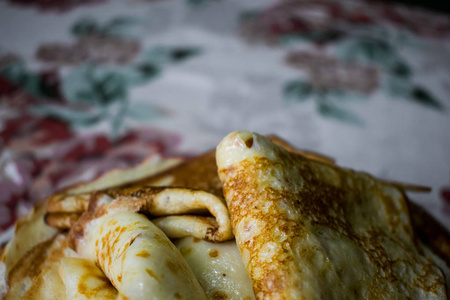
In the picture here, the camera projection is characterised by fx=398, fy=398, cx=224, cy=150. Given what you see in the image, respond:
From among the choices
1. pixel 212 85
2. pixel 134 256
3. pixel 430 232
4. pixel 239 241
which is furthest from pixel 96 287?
pixel 212 85

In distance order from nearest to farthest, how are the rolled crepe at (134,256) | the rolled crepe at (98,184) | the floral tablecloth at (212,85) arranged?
1. the rolled crepe at (134,256)
2. the rolled crepe at (98,184)
3. the floral tablecloth at (212,85)

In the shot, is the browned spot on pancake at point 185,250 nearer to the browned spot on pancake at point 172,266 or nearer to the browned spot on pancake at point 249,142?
the browned spot on pancake at point 172,266

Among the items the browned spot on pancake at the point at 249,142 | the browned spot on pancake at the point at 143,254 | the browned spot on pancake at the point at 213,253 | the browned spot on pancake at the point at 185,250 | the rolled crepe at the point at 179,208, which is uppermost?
the browned spot on pancake at the point at 249,142

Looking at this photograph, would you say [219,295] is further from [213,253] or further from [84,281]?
[84,281]

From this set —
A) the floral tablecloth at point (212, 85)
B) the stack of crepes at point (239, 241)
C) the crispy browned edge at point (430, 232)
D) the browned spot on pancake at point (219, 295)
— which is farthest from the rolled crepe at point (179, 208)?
the floral tablecloth at point (212, 85)

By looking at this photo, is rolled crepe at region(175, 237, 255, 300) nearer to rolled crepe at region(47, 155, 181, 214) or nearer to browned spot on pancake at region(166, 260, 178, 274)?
browned spot on pancake at region(166, 260, 178, 274)

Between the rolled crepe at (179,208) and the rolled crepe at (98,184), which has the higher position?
the rolled crepe at (179,208)

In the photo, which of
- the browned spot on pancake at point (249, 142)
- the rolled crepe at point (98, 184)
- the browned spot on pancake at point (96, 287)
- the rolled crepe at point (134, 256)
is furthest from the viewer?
the rolled crepe at point (98, 184)
